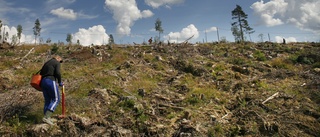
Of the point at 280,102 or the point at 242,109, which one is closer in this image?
the point at 242,109

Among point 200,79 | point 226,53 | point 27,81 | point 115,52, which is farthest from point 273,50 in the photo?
point 27,81

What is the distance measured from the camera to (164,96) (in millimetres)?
9516

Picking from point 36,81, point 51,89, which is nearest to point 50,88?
point 51,89

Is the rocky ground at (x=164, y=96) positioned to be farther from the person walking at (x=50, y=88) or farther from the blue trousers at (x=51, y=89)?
the blue trousers at (x=51, y=89)

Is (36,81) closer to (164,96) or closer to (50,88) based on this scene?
(50,88)

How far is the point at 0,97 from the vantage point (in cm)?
834

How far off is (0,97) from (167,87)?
6.47 m

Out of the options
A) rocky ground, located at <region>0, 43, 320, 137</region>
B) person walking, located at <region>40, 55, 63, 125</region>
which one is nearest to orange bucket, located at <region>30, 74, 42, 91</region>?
person walking, located at <region>40, 55, 63, 125</region>

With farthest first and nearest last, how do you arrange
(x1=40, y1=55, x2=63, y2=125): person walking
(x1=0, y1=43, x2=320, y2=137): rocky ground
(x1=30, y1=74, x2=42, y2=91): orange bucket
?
(x1=0, y1=43, x2=320, y2=137): rocky ground < (x1=30, y1=74, x2=42, y2=91): orange bucket < (x1=40, y1=55, x2=63, y2=125): person walking

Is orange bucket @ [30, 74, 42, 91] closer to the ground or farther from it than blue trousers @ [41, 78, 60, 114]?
farther from it

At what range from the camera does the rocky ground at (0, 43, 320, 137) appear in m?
6.85

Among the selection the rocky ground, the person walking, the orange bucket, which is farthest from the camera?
the rocky ground

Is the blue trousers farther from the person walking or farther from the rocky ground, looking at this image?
the rocky ground

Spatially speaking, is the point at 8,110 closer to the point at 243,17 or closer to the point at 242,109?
the point at 242,109
